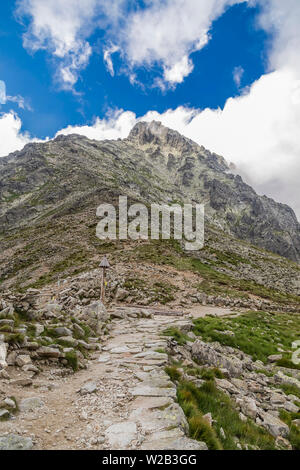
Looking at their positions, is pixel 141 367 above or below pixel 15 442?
below

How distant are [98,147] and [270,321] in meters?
162

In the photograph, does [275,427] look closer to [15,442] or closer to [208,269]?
[15,442]

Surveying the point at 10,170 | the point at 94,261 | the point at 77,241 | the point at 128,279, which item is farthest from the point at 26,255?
the point at 10,170

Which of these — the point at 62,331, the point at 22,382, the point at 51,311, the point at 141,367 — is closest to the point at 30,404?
the point at 22,382

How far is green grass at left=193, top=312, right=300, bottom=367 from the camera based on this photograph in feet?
43.8

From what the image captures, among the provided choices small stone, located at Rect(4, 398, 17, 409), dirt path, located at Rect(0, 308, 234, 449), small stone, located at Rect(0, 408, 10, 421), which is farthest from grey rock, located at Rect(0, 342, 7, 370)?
small stone, located at Rect(0, 408, 10, 421)

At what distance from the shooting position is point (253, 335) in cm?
1562

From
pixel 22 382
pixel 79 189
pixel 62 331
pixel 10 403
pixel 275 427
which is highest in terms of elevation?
pixel 79 189

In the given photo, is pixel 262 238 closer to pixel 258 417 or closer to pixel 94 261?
pixel 94 261

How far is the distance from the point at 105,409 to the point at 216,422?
2.41 m

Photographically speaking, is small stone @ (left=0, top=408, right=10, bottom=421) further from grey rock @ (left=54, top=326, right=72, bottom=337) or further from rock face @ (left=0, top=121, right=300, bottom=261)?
rock face @ (left=0, top=121, right=300, bottom=261)

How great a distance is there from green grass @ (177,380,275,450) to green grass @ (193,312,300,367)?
277 inches

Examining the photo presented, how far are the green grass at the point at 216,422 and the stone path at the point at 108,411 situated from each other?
283 millimetres

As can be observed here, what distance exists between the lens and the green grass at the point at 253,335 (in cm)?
1336
